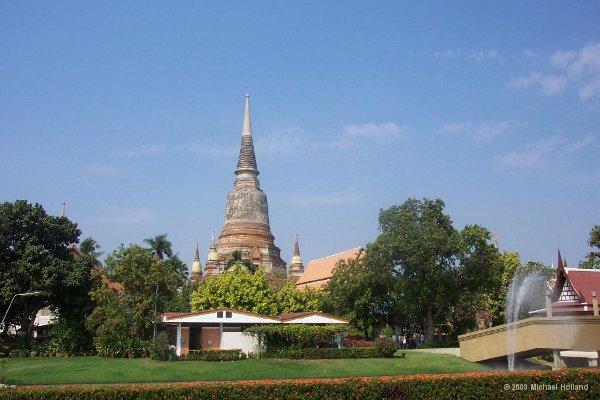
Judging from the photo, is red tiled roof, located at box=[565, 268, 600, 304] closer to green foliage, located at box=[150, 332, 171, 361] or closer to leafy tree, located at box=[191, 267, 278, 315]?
green foliage, located at box=[150, 332, 171, 361]

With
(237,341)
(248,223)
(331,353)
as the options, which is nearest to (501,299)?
(331,353)

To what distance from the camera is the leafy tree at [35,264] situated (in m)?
37.8

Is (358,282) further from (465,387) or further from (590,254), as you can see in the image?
(465,387)

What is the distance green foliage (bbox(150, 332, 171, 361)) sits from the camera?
31.7 metres

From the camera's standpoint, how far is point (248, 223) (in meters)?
78.4

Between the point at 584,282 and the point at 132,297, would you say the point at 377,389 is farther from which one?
the point at 132,297

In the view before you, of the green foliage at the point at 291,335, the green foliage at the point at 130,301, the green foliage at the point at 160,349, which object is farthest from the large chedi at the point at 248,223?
the green foliage at the point at 160,349

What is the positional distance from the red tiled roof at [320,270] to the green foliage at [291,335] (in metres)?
34.5

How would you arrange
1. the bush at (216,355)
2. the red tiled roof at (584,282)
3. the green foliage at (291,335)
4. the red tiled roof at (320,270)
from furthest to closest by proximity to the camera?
the red tiled roof at (320,270), the green foliage at (291,335), the red tiled roof at (584,282), the bush at (216,355)

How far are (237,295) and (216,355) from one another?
55.8 ft

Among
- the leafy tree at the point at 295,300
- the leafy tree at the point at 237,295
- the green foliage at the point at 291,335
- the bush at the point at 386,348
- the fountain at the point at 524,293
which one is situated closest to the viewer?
the bush at the point at 386,348

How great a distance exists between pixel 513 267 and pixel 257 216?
37.3 m

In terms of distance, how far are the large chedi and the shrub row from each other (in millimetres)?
57243

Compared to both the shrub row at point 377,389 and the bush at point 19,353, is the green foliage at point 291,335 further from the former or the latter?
the shrub row at point 377,389
